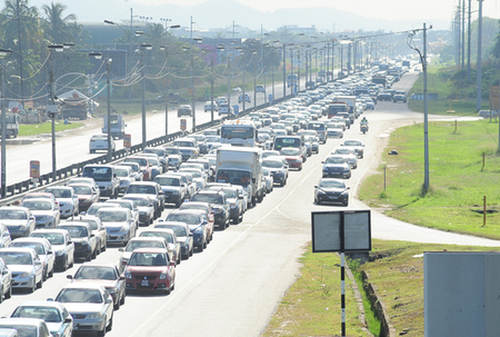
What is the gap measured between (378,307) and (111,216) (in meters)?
16.3

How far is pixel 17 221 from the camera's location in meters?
44.6

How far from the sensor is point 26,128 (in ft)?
411

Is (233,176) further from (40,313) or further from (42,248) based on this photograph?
(40,313)

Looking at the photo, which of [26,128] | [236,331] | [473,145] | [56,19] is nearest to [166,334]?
[236,331]

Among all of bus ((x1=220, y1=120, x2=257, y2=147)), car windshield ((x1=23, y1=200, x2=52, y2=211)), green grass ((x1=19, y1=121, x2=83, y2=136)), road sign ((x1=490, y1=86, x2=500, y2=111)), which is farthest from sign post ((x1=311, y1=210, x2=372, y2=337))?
road sign ((x1=490, y1=86, x2=500, y2=111))

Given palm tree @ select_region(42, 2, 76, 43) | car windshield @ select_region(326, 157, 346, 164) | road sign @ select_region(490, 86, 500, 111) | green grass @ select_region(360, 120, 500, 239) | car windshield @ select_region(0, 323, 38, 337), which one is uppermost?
palm tree @ select_region(42, 2, 76, 43)

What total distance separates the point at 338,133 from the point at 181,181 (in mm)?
55320

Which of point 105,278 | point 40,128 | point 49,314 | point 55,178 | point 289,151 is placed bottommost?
point 40,128

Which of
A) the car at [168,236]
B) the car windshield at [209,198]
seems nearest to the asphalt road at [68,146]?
the car windshield at [209,198]

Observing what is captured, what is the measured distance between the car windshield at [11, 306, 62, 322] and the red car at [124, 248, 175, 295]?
9338 mm

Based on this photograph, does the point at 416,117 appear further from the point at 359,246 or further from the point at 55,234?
the point at 359,246

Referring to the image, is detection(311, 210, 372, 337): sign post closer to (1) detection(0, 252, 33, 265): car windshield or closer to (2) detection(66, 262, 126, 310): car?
(2) detection(66, 262, 126, 310): car

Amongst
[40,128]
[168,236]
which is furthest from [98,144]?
[168,236]

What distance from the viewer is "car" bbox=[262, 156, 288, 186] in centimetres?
7406
